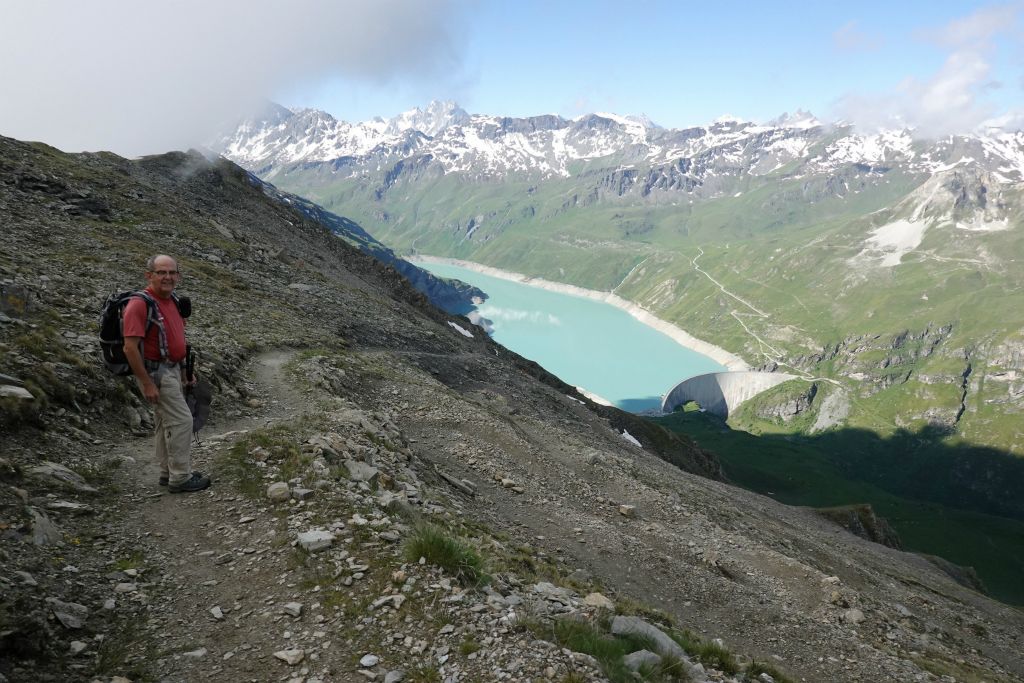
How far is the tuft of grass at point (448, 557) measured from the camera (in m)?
8.25

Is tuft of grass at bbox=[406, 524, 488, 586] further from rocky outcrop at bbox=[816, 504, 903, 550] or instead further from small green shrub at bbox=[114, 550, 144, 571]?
rocky outcrop at bbox=[816, 504, 903, 550]

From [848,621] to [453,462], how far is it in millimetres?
13428

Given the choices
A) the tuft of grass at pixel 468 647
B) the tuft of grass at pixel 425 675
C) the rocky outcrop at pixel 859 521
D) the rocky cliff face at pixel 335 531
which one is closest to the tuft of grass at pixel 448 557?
the rocky cliff face at pixel 335 531

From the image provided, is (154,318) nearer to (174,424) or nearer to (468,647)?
(174,424)

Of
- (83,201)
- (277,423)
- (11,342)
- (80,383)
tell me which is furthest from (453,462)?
(83,201)

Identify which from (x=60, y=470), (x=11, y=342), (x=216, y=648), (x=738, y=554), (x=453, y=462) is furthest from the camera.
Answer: (x=738, y=554)

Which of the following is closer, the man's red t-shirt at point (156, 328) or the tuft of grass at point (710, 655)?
the tuft of grass at point (710, 655)

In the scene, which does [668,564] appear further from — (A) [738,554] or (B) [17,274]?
(B) [17,274]

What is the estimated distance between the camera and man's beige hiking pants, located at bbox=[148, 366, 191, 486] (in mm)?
9992

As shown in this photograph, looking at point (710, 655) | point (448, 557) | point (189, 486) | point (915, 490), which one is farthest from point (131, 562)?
point (915, 490)

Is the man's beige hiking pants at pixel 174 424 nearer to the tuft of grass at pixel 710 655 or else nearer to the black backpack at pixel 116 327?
the black backpack at pixel 116 327

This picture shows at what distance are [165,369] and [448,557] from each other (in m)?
5.98

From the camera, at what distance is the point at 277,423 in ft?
48.1

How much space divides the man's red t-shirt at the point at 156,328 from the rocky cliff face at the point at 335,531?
2.48m
